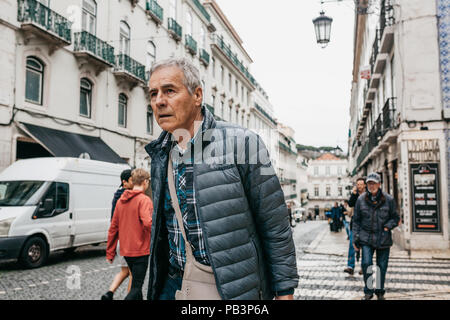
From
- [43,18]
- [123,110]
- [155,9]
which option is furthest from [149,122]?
[43,18]

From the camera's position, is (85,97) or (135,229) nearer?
(135,229)

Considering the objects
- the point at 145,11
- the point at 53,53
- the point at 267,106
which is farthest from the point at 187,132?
the point at 267,106

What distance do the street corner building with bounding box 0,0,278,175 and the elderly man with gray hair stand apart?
12.8 m

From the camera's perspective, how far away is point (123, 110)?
21.0 meters

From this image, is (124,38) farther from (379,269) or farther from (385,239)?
(379,269)

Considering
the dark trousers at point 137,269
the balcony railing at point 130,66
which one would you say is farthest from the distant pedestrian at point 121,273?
the balcony railing at point 130,66

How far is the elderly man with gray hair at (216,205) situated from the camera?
6.16ft

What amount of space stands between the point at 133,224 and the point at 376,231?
356cm

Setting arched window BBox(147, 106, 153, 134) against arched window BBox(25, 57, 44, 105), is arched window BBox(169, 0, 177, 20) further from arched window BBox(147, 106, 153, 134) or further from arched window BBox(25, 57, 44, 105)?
arched window BBox(25, 57, 44, 105)

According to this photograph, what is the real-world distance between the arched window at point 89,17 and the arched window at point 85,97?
2124 mm

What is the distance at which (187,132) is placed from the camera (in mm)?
2133

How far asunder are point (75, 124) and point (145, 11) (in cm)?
908

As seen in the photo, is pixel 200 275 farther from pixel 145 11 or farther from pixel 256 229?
pixel 145 11

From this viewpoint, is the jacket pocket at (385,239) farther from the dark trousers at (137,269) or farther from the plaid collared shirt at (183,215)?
the plaid collared shirt at (183,215)
